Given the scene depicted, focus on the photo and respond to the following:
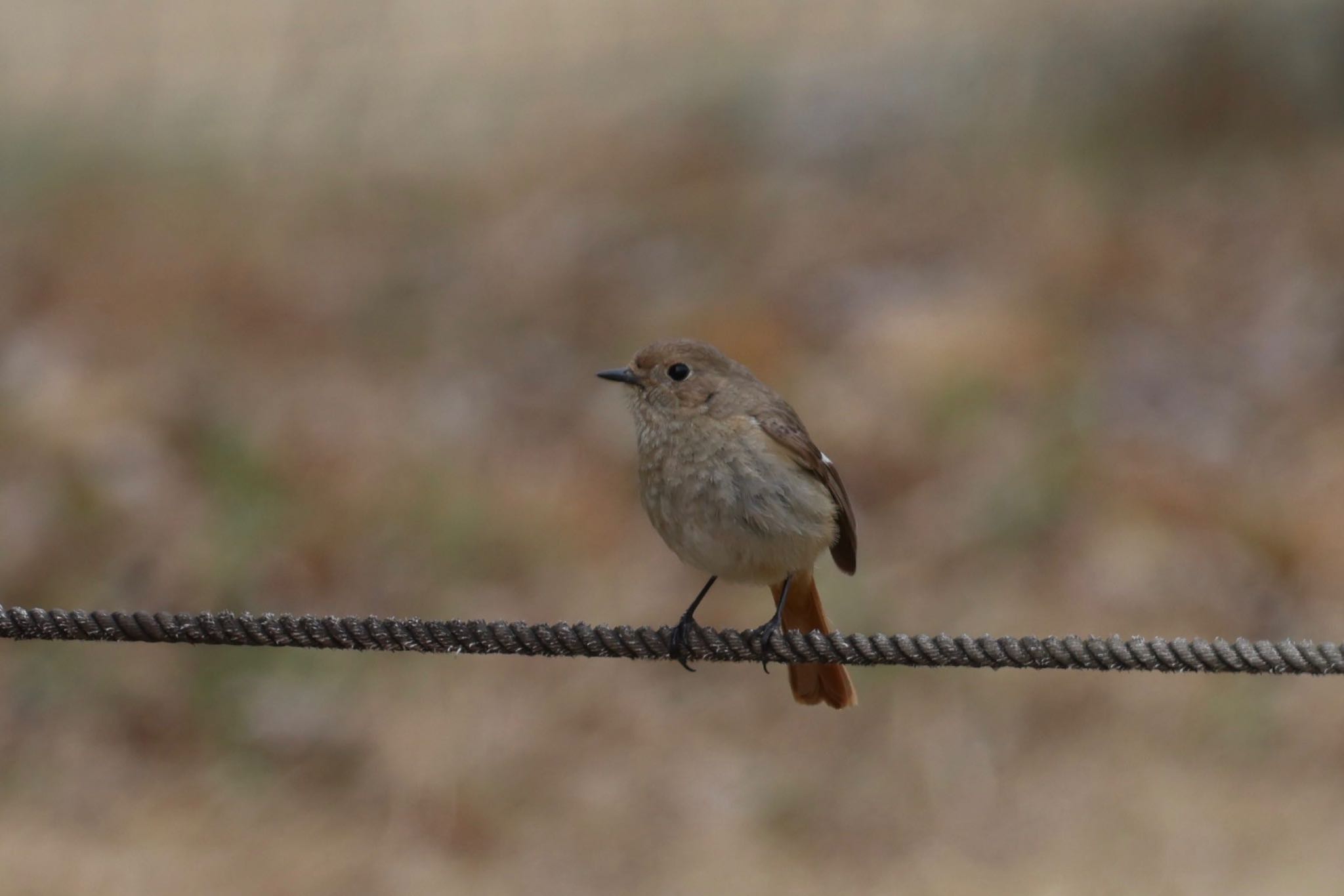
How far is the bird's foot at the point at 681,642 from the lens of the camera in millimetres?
4375

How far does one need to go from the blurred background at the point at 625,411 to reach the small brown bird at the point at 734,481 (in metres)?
2.87

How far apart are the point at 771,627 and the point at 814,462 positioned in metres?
0.69

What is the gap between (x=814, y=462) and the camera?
→ 5168 mm

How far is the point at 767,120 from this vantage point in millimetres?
12008

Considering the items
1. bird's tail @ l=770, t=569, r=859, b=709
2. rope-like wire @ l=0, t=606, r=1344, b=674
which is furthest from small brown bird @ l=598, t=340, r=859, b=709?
rope-like wire @ l=0, t=606, r=1344, b=674

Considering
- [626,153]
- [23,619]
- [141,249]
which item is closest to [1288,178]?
[626,153]

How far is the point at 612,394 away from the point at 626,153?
2424 millimetres

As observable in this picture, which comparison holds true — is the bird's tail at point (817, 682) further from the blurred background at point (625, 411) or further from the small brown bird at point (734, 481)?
the blurred background at point (625, 411)

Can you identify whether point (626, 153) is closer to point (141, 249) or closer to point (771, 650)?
point (141, 249)

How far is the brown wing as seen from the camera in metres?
5.13

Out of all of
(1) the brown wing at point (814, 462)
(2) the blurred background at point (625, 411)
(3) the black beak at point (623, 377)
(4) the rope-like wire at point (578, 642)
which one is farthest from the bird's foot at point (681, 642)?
(2) the blurred background at point (625, 411)

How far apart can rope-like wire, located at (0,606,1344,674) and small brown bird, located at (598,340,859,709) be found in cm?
73

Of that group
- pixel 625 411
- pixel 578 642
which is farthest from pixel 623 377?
pixel 625 411

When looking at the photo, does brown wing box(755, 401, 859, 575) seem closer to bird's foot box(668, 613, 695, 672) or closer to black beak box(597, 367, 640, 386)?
black beak box(597, 367, 640, 386)
